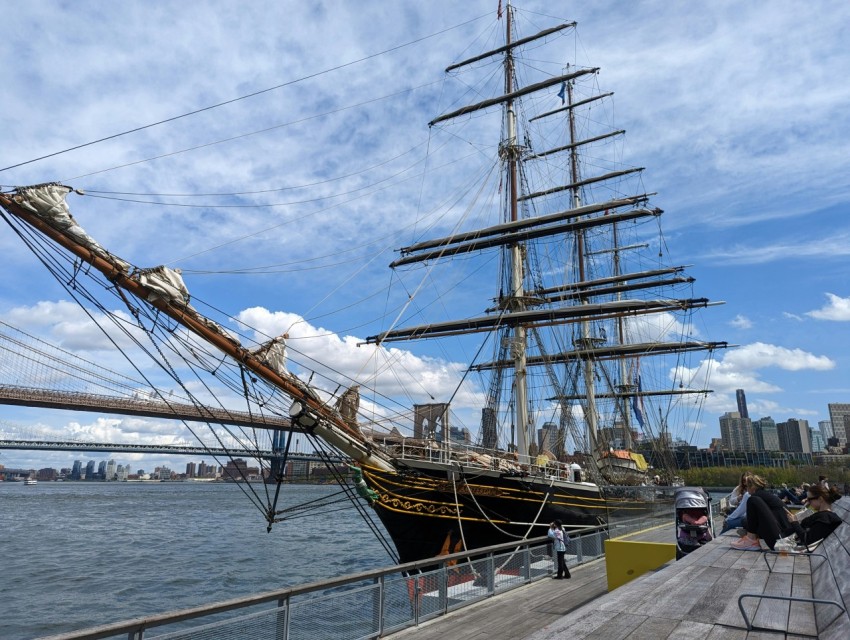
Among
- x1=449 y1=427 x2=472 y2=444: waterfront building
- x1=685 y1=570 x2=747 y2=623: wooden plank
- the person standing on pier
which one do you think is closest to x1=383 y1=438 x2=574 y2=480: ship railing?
x1=449 y1=427 x2=472 y2=444: waterfront building

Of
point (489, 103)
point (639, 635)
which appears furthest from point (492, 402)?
point (639, 635)

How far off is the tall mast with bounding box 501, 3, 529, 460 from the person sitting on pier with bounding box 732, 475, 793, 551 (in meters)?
15.7

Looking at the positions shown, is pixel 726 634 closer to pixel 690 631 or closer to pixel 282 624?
pixel 690 631

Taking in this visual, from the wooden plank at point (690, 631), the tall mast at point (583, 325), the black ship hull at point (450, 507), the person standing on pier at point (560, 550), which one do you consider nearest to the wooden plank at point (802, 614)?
the wooden plank at point (690, 631)

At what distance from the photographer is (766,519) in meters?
6.01

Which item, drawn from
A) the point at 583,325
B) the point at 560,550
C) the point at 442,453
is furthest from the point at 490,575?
the point at 583,325

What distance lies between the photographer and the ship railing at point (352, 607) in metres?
4.49

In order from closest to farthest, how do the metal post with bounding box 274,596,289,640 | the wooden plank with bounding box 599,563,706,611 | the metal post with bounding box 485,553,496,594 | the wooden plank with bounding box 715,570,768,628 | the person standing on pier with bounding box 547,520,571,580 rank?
1. the wooden plank with bounding box 715,570,768,628
2. the wooden plank with bounding box 599,563,706,611
3. the metal post with bounding box 274,596,289,640
4. the metal post with bounding box 485,553,496,594
5. the person standing on pier with bounding box 547,520,571,580

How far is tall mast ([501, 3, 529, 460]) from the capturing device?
79.8 ft

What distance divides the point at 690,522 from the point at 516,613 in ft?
9.40

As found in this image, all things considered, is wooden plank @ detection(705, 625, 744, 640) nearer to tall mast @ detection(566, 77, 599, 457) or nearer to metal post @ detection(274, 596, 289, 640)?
metal post @ detection(274, 596, 289, 640)

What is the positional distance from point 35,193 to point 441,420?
443 inches

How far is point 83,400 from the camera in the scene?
5259cm

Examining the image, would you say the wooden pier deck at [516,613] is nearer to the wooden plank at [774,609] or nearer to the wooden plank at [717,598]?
the wooden plank at [717,598]
